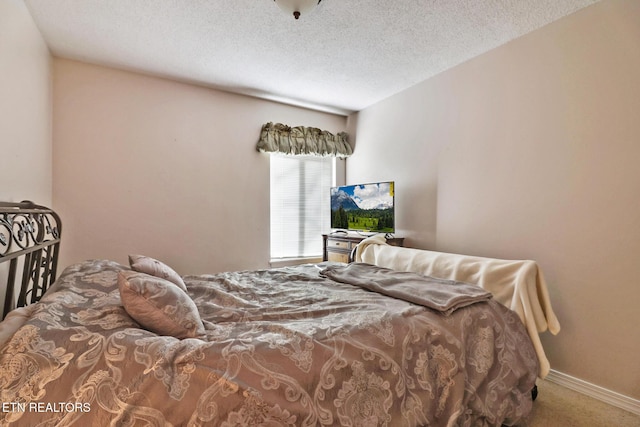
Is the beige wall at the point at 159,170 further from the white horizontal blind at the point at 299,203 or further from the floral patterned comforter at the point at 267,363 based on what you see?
the floral patterned comforter at the point at 267,363

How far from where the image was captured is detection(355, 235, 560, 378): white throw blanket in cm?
175

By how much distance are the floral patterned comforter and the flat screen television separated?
1.72 metres

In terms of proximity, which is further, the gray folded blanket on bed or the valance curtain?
the valance curtain

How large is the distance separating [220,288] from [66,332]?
39.3 inches

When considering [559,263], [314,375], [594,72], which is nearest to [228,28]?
[314,375]

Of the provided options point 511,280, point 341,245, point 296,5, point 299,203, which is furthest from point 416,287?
point 299,203

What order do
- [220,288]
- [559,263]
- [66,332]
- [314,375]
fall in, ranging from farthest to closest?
[559,263] < [220,288] < [314,375] < [66,332]

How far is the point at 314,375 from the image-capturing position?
1.08 m

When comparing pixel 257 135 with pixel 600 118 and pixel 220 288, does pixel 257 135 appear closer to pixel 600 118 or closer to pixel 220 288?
pixel 220 288

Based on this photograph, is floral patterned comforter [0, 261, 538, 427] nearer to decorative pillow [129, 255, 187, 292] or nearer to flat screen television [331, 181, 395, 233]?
decorative pillow [129, 255, 187, 292]

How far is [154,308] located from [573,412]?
242 centimetres

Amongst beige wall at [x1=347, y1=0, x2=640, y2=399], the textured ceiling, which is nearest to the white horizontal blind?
the textured ceiling

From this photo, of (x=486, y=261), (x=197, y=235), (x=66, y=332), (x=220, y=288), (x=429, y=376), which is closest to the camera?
(x=66, y=332)

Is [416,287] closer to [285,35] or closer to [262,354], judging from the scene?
[262,354]
